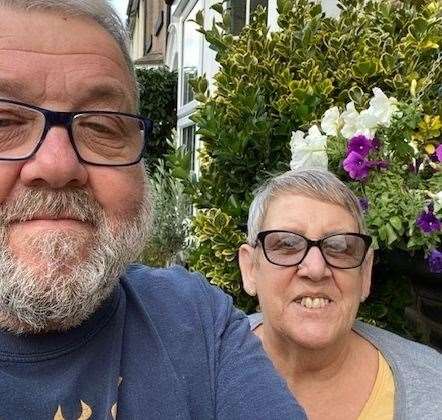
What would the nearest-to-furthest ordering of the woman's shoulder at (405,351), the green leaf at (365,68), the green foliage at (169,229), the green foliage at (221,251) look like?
1. the woman's shoulder at (405,351)
2. the green leaf at (365,68)
3. the green foliage at (221,251)
4. the green foliage at (169,229)

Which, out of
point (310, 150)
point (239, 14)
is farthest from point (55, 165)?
point (239, 14)

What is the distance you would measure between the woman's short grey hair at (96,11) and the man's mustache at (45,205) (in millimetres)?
314

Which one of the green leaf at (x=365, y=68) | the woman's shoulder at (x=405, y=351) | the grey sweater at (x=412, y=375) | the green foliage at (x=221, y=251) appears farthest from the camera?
the green foliage at (x=221, y=251)

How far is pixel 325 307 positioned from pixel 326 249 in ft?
0.61

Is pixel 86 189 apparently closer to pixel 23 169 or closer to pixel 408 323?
pixel 23 169

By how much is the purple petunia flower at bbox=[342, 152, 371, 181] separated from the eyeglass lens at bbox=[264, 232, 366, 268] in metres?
0.26

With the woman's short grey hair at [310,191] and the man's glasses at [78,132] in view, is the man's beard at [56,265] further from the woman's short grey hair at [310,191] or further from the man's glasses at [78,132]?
the woman's short grey hair at [310,191]

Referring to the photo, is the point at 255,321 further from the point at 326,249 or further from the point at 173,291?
the point at 173,291

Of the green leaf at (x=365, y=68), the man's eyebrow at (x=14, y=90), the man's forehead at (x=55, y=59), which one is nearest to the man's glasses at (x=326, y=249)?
the green leaf at (x=365, y=68)

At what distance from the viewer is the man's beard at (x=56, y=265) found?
101 centimetres

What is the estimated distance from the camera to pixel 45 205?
3.32ft

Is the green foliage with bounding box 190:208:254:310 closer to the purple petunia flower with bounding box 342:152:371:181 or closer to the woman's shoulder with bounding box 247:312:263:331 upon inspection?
the woman's shoulder with bounding box 247:312:263:331

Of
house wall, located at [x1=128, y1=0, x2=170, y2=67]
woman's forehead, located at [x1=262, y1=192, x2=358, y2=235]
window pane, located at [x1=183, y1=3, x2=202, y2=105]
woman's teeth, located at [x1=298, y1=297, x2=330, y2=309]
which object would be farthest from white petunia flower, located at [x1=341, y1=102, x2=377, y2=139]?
house wall, located at [x1=128, y1=0, x2=170, y2=67]

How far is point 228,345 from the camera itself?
124cm
